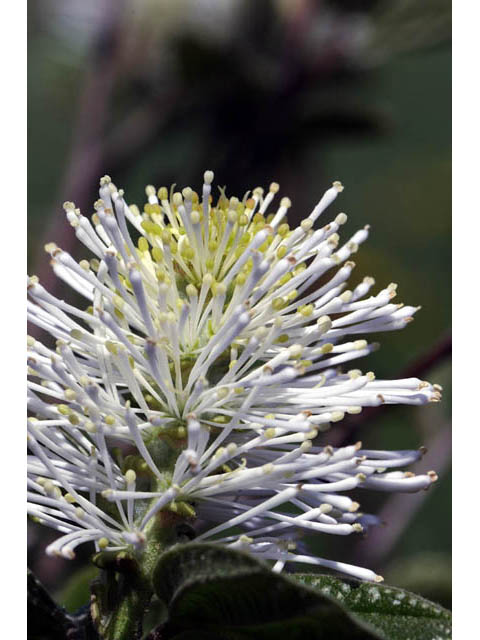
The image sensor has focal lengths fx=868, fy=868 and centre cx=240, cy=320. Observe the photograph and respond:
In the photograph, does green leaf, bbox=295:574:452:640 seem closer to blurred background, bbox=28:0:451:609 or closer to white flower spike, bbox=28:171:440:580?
white flower spike, bbox=28:171:440:580

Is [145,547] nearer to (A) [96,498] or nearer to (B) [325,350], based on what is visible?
(A) [96,498]

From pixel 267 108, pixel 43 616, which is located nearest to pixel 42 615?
pixel 43 616

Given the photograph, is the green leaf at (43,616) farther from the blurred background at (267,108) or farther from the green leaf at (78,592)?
the blurred background at (267,108)

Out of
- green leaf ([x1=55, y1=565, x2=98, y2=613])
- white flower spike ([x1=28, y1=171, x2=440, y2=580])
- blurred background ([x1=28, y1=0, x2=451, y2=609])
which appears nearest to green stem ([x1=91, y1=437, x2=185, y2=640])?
white flower spike ([x1=28, y1=171, x2=440, y2=580])

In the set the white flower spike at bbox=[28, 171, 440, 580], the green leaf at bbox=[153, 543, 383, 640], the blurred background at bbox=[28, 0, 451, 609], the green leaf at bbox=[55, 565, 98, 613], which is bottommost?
the green leaf at bbox=[55, 565, 98, 613]

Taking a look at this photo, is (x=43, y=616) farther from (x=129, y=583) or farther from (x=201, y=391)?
(x=201, y=391)

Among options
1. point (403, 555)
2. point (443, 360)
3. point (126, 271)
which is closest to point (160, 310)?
point (126, 271)

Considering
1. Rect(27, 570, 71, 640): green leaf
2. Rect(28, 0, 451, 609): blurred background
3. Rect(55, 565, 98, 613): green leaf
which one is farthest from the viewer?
Rect(28, 0, 451, 609): blurred background

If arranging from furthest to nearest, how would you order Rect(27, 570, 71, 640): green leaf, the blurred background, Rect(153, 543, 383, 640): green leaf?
the blurred background
Rect(27, 570, 71, 640): green leaf
Rect(153, 543, 383, 640): green leaf
